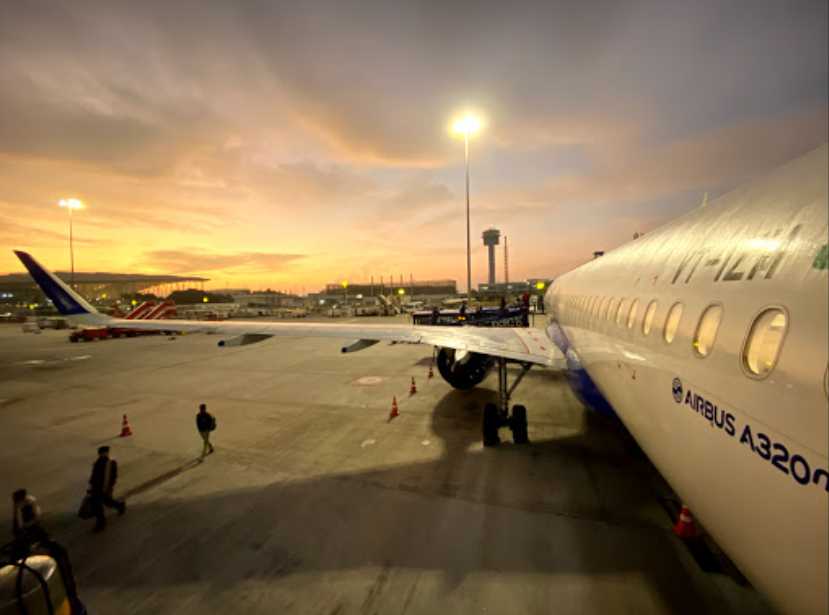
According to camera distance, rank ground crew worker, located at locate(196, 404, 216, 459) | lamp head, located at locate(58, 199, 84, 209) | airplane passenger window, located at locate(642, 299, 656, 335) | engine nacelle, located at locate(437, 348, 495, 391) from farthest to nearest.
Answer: lamp head, located at locate(58, 199, 84, 209) < engine nacelle, located at locate(437, 348, 495, 391) < ground crew worker, located at locate(196, 404, 216, 459) < airplane passenger window, located at locate(642, 299, 656, 335)

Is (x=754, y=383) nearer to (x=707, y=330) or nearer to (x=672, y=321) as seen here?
(x=707, y=330)

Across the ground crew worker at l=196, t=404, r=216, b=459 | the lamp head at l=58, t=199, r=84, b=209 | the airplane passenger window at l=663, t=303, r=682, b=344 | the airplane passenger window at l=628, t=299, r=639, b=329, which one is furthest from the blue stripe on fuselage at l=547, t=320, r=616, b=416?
the lamp head at l=58, t=199, r=84, b=209

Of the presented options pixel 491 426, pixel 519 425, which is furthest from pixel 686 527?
pixel 491 426

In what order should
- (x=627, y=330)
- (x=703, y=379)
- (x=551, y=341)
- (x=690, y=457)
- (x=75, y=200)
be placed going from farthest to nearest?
(x=75, y=200) → (x=551, y=341) → (x=627, y=330) → (x=690, y=457) → (x=703, y=379)

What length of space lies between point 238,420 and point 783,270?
13235mm

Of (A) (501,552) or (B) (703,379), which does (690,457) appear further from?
(A) (501,552)

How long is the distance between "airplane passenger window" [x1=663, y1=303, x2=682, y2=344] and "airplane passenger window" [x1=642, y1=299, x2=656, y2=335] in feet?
1.42

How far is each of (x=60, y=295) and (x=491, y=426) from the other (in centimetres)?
1354

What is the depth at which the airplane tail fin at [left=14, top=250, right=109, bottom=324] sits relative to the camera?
35.9 feet

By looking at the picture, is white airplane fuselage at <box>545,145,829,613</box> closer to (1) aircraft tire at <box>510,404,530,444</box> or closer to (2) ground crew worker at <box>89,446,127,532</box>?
(1) aircraft tire at <box>510,404,530,444</box>

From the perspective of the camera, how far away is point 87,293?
443 ft

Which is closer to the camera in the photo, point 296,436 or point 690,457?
point 690,457

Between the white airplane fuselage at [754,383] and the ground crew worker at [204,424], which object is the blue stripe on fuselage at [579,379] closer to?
the white airplane fuselage at [754,383]

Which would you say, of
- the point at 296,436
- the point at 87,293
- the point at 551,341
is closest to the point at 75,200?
the point at 296,436
